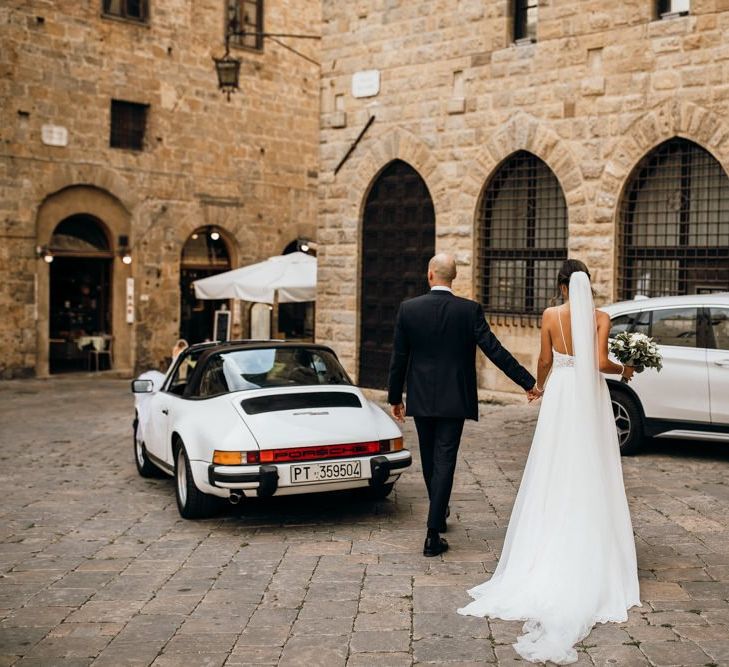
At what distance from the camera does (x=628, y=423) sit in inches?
416

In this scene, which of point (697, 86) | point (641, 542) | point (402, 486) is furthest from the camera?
point (697, 86)

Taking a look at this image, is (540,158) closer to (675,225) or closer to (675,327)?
(675,225)

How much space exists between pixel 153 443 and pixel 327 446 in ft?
7.86

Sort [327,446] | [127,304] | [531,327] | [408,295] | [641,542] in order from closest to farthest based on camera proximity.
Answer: [641,542]
[327,446]
[531,327]
[408,295]
[127,304]

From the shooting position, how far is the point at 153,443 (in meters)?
9.22

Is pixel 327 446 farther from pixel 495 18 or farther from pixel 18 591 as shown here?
pixel 495 18

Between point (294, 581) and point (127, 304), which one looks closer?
point (294, 581)

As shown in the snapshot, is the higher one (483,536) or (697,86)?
(697,86)

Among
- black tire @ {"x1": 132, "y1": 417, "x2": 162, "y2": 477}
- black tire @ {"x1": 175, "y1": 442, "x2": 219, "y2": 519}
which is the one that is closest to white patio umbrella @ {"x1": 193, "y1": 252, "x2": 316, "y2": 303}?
black tire @ {"x1": 132, "y1": 417, "x2": 162, "y2": 477}

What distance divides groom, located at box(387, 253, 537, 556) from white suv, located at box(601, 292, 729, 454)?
156 inches

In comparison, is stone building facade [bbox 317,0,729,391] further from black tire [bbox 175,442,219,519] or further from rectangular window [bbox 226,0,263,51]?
rectangular window [bbox 226,0,263,51]

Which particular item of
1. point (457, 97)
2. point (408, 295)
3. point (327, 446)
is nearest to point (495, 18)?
point (457, 97)

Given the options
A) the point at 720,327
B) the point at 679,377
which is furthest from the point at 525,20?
the point at 679,377

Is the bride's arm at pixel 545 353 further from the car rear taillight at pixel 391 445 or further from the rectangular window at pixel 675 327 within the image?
the rectangular window at pixel 675 327
